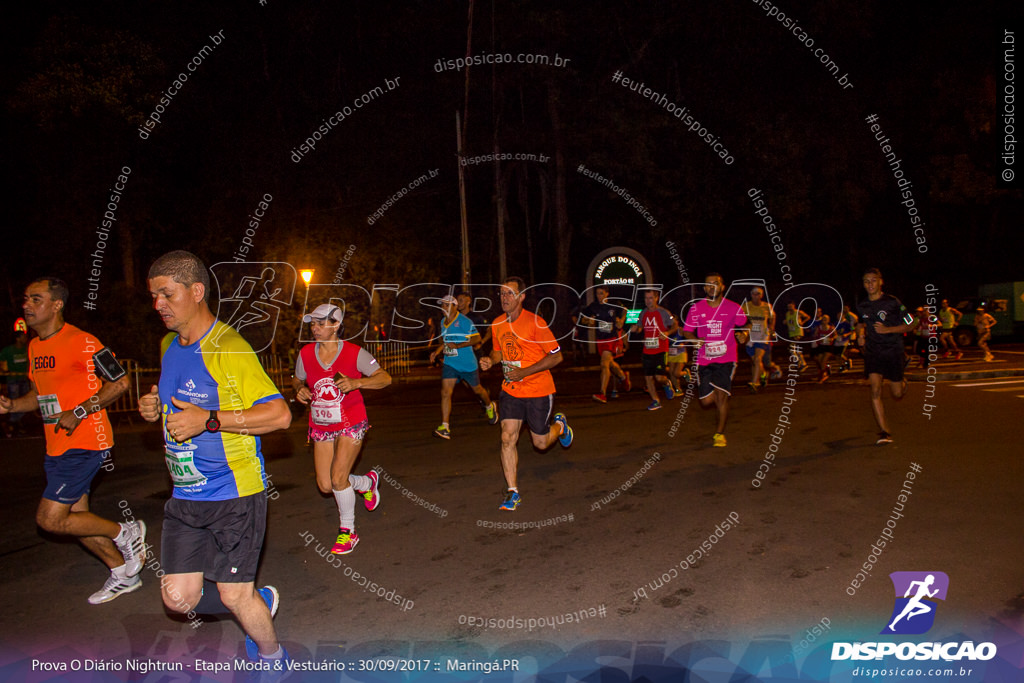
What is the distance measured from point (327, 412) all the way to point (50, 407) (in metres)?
1.87

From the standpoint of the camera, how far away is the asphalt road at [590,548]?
4219mm

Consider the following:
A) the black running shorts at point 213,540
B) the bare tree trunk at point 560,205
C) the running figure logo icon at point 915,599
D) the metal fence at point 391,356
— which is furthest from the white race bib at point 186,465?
the bare tree trunk at point 560,205

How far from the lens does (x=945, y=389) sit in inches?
548

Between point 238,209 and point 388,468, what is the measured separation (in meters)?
15.5

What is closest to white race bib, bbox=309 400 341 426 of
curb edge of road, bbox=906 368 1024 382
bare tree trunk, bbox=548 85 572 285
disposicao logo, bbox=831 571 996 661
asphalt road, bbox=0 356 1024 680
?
asphalt road, bbox=0 356 1024 680

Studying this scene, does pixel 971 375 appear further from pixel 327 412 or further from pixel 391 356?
pixel 327 412

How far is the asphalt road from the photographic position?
422cm

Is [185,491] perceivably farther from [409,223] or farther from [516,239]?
[516,239]

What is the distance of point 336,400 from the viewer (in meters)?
5.66

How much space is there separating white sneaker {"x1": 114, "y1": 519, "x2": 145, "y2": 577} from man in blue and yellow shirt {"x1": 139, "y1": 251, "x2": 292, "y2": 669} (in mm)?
1722

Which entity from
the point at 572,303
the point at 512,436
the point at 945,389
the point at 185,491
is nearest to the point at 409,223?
the point at 572,303

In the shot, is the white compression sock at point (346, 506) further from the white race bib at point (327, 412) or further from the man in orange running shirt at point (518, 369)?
the man in orange running shirt at point (518, 369)

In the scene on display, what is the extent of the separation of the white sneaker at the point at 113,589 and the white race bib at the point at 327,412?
1.68 m

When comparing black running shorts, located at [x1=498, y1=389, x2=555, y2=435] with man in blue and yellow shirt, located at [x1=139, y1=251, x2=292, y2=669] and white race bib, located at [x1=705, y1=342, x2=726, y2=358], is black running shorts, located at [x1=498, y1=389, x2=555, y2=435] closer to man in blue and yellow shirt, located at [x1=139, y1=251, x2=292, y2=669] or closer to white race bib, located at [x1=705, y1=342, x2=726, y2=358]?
white race bib, located at [x1=705, y1=342, x2=726, y2=358]
